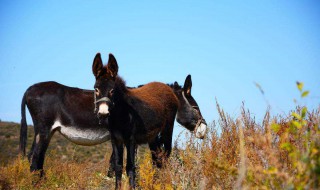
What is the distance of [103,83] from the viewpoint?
5.91m

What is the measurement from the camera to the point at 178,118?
9.07 metres

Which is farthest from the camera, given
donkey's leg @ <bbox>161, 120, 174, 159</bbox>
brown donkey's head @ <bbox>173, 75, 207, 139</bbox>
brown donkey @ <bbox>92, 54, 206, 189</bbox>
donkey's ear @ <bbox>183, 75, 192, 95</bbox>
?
donkey's ear @ <bbox>183, 75, 192, 95</bbox>

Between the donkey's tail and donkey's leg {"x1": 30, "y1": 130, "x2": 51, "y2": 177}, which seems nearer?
donkey's leg {"x1": 30, "y1": 130, "x2": 51, "y2": 177}

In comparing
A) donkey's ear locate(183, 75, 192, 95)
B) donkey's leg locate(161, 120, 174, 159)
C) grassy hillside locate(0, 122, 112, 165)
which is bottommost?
grassy hillside locate(0, 122, 112, 165)

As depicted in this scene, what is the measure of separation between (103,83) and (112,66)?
0.49 meters

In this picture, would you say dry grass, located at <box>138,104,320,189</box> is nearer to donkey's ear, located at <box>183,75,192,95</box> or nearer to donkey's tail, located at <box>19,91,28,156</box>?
donkey's ear, located at <box>183,75,192,95</box>

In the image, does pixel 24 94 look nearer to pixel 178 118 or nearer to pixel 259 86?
pixel 178 118

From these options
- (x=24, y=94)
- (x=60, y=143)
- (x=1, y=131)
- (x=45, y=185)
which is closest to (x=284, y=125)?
(x=45, y=185)

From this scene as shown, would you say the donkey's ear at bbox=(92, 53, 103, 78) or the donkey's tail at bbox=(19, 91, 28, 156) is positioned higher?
the donkey's ear at bbox=(92, 53, 103, 78)

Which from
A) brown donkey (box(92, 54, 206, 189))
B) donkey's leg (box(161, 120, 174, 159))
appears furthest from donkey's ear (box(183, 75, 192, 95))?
brown donkey (box(92, 54, 206, 189))

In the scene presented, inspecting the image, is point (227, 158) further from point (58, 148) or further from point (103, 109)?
point (58, 148)

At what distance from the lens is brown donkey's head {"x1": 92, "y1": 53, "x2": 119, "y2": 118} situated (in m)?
5.51

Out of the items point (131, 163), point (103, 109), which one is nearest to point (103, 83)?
point (103, 109)

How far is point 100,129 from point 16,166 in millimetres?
2079
